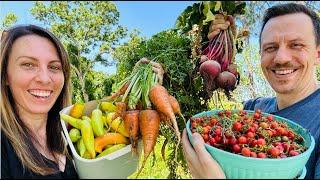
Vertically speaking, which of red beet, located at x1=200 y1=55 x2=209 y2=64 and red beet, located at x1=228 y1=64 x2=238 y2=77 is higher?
red beet, located at x1=200 y1=55 x2=209 y2=64

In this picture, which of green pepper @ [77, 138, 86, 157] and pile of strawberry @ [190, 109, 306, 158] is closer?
pile of strawberry @ [190, 109, 306, 158]

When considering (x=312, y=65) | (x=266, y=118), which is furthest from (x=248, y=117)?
(x=312, y=65)

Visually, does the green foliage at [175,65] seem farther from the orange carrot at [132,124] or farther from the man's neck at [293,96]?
the man's neck at [293,96]

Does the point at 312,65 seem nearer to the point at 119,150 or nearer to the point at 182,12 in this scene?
the point at 182,12

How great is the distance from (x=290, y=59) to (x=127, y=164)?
3.25ft

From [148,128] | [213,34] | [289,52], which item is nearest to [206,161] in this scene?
[148,128]

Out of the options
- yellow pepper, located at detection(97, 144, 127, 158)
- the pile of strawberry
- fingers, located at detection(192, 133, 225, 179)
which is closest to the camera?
fingers, located at detection(192, 133, 225, 179)

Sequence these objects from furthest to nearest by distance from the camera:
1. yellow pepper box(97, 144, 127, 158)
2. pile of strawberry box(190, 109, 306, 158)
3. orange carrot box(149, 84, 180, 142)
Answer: orange carrot box(149, 84, 180, 142) → yellow pepper box(97, 144, 127, 158) → pile of strawberry box(190, 109, 306, 158)

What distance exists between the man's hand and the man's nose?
1.01 ft

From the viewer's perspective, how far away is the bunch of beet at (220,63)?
74.3 inches

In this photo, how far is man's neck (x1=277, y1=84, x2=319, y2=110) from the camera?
88.3 inches

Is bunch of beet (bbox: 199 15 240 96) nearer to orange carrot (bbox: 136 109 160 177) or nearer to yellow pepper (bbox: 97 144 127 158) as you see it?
orange carrot (bbox: 136 109 160 177)

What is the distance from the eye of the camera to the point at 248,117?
178 cm

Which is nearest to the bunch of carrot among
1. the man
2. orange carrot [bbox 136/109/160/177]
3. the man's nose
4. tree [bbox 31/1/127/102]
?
orange carrot [bbox 136/109/160/177]
